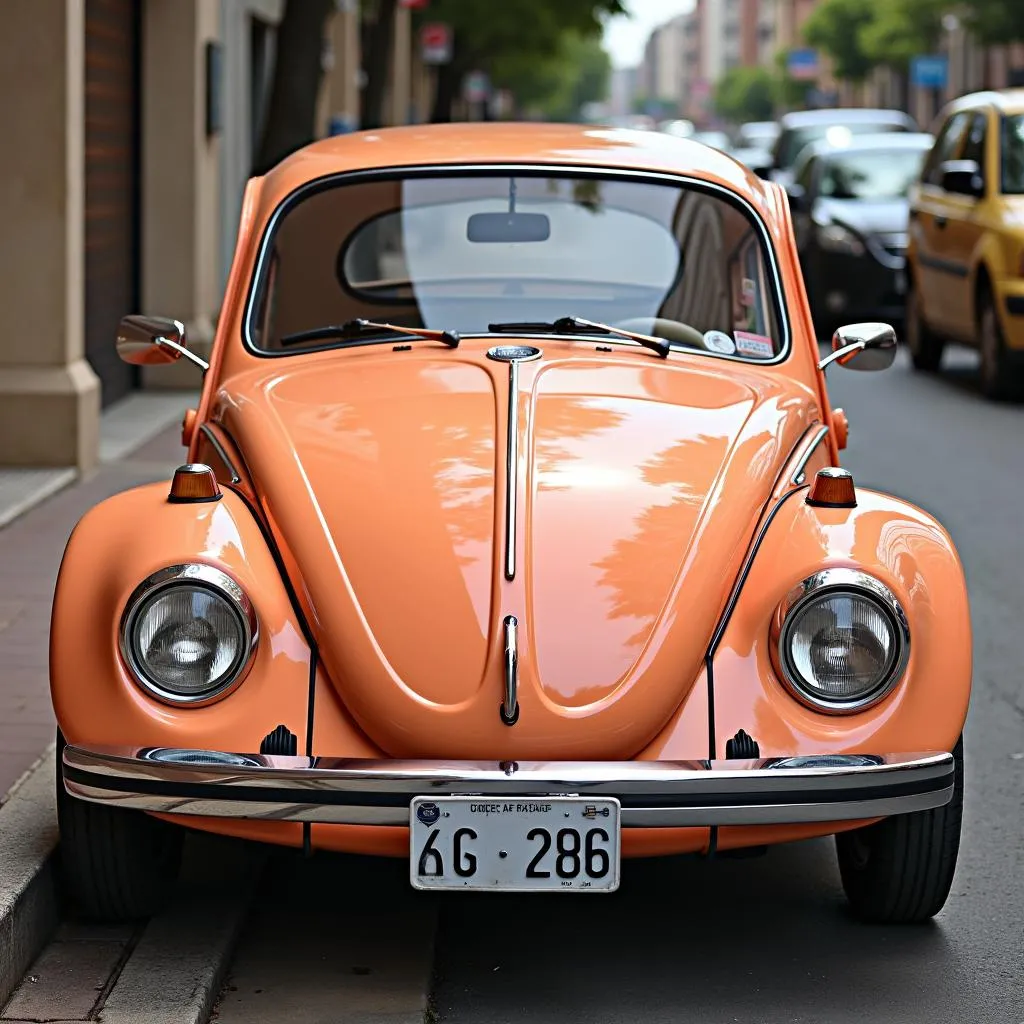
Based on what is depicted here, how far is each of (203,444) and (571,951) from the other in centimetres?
156

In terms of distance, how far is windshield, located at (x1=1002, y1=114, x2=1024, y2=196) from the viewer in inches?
540

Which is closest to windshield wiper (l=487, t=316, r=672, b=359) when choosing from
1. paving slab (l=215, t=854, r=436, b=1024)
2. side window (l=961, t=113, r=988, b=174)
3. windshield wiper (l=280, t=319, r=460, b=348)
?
windshield wiper (l=280, t=319, r=460, b=348)

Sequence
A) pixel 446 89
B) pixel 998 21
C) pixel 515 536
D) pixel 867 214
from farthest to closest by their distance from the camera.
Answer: pixel 446 89, pixel 998 21, pixel 867 214, pixel 515 536

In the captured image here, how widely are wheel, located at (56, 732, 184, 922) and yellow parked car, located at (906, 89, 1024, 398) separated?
9.87 meters

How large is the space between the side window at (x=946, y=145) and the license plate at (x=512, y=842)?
37.7 ft

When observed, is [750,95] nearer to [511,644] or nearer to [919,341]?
[919,341]

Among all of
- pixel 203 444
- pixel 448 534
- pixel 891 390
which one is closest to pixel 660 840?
pixel 448 534

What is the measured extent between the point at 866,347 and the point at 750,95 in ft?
465

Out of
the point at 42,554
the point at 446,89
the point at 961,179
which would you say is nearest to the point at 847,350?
the point at 42,554

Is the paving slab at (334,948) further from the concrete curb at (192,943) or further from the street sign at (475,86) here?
the street sign at (475,86)

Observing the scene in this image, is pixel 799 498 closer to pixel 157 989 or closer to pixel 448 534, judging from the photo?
pixel 448 534

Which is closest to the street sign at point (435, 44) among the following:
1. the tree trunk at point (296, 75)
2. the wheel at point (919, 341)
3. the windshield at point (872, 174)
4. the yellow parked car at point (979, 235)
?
the windshield at point (872, 174)

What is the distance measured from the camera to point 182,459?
10.9 metres

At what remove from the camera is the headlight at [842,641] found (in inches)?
159
